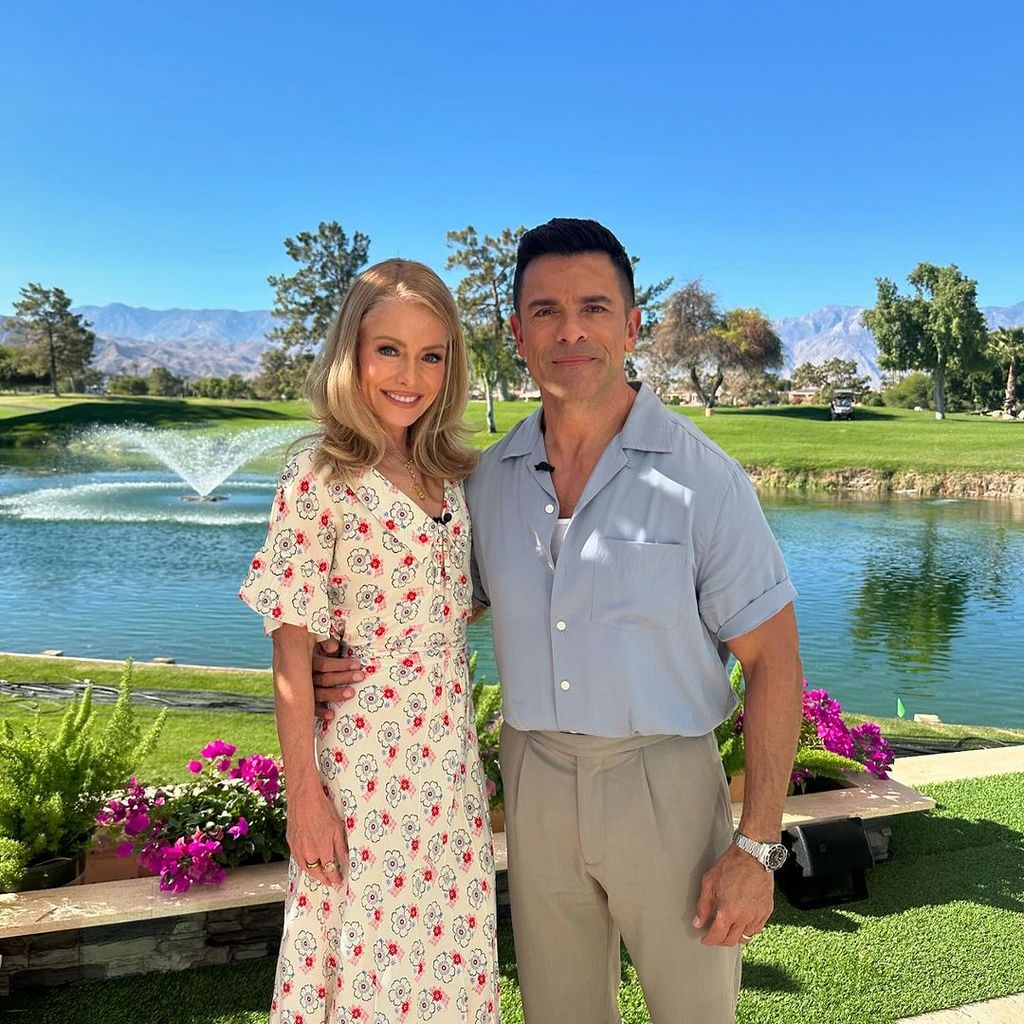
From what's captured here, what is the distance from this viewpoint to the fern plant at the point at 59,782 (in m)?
2.94

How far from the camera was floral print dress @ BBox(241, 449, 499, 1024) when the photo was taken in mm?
1870

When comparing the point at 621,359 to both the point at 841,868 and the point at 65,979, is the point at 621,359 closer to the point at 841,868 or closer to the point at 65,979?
the point at 841,868

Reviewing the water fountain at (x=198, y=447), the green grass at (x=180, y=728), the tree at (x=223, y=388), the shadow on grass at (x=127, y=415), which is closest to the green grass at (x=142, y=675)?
the green grass at (x=180, y=728)

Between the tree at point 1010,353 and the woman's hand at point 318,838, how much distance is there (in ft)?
181

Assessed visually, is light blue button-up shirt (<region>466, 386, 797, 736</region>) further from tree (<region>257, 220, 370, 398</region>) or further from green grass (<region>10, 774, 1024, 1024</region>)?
tree (<region>257, 220, 370, 398</region>)

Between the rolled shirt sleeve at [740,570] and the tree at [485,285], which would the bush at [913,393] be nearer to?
the tree at [485,285]

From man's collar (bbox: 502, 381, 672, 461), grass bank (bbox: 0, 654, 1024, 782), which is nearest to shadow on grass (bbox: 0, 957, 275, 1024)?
grass bank (bbox: 0, 654, 1024, 782)

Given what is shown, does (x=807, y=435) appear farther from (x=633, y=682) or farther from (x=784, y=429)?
(x=633, y=682)

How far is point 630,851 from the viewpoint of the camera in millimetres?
1912

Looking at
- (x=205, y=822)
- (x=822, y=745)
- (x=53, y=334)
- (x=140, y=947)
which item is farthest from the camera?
(x=53, y=334)

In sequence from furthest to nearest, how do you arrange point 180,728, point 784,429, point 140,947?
point 784,429
point 180,728
point 140,947

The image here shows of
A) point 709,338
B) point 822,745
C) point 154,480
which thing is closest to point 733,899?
point 822,745

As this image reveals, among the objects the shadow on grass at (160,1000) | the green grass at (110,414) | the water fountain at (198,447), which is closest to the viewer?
the shadow on grass at (160,1000)

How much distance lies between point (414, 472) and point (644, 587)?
0.60 m
